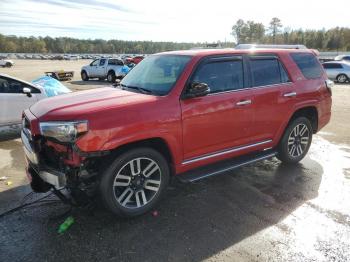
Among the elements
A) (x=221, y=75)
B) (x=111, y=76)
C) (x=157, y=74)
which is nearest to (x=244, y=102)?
(x=221, y=75)

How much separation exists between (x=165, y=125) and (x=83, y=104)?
0.96m

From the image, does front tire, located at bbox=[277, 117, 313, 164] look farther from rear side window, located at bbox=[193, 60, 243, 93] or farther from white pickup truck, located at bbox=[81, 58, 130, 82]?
white pickup truck, located at bbox=[81, 58, 130, 82]

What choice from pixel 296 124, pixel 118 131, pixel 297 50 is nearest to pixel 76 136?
pixel 118 131

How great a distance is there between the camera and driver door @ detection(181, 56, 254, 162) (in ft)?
14.0

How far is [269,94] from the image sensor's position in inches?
201

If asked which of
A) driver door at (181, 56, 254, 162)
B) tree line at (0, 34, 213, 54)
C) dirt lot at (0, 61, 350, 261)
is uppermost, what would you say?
tree line at (0, 34, 213, 54)

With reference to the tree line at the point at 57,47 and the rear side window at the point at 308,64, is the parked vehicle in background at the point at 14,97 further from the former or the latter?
the tree line at the point at 57,47

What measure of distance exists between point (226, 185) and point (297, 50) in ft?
8.82

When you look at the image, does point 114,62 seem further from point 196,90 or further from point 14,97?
point 196,90

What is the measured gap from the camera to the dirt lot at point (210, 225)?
335cm

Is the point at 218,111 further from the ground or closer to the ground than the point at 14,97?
further from the ground

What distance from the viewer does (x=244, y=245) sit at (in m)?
3.52

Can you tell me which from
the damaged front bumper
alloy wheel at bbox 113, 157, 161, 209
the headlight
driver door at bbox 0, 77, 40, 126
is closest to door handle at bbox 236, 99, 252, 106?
alloy wheel at bbox 113, 157, 161, 209

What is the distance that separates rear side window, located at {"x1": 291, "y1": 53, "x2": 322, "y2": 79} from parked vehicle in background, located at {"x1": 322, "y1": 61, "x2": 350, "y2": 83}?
19.3 m
